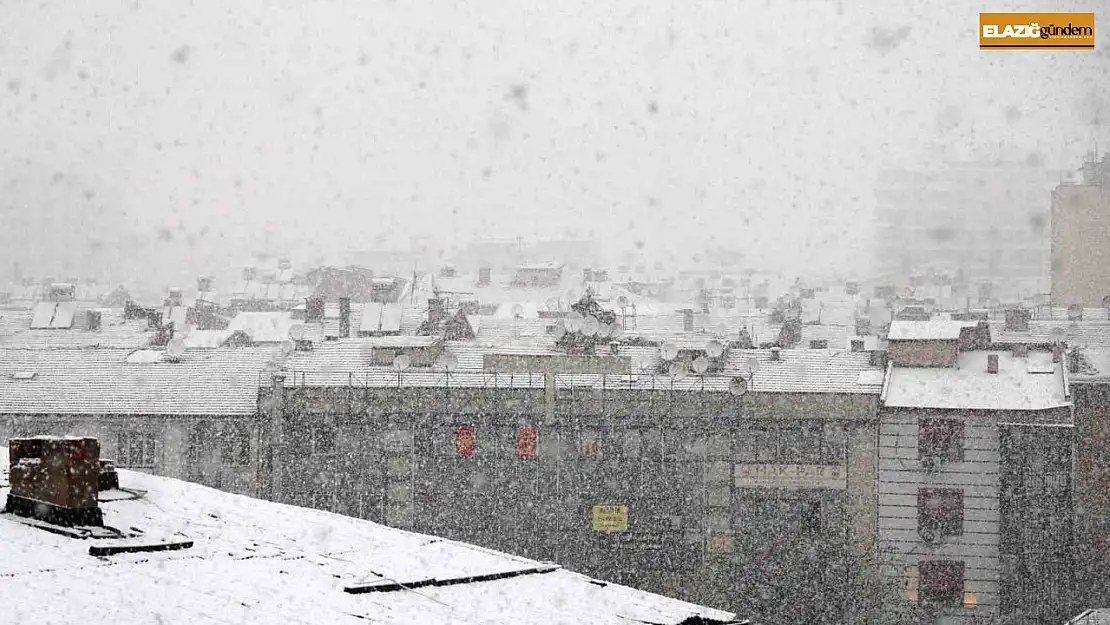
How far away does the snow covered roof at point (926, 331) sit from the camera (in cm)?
3006

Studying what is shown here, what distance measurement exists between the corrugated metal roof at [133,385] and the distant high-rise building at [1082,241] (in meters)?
37.1

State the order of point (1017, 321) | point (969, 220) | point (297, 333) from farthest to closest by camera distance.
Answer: point (969, 220) < point (1017, 321) < point (297, 333)

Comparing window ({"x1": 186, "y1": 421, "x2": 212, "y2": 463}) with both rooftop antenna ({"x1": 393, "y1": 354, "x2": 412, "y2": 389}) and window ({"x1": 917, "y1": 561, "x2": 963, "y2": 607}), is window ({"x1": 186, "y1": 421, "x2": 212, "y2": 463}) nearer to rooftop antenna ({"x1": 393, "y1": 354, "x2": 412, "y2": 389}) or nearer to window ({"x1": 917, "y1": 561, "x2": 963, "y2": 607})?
rooftop antenna ({"x1": 393, "y1": 354, "x2": 412, "y2": 389})

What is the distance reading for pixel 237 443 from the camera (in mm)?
28781

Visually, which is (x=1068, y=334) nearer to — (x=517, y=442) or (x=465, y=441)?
(x=517, y=442)

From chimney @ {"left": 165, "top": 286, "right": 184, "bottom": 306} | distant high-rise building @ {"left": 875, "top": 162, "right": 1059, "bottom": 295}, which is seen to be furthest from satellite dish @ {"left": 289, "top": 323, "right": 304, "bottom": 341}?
distant high-rise building @ {"left": 875, "top": 162, "right": 1059, "bottom": 295}

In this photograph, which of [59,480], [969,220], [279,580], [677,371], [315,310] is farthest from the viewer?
[969,220]

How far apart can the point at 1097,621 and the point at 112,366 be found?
22.1 metres

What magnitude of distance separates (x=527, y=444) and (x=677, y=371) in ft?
11.9

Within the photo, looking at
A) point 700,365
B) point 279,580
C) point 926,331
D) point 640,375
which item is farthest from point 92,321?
point 279,580

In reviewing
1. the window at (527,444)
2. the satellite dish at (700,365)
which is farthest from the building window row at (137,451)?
the satellite dish at (700,365)

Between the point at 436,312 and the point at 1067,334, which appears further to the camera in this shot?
the point at 436,312

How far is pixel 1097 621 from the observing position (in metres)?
18.8

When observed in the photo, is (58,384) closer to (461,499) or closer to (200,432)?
(200,432)
